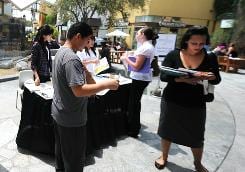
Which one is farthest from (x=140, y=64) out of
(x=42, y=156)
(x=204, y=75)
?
(x=42, y=156)

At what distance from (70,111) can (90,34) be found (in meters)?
0.64

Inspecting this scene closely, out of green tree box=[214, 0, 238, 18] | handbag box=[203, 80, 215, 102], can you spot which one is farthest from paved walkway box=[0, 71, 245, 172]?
green tree box=[214, 0, 238, 18]

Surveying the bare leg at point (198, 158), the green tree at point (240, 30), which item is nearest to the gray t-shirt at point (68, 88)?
the bare leg at point (198, 158)

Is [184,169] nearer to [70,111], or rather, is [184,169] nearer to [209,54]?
[209,54]

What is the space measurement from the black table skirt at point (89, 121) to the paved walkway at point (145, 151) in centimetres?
14

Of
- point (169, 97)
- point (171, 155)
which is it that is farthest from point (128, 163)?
point (169, 97)

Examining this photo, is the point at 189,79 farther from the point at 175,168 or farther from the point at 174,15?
the point at 174,15

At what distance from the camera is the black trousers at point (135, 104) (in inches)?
183

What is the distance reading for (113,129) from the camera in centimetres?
471

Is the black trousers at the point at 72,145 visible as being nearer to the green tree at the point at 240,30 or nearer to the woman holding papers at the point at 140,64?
the woman holding papers at the point at 140,64

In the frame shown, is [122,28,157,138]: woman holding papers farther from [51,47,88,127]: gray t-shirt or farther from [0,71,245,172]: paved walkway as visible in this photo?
[51,47,88,127]: gray t-shirt

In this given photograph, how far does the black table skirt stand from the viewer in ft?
12.5

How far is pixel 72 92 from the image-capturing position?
256 cm

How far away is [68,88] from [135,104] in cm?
228
